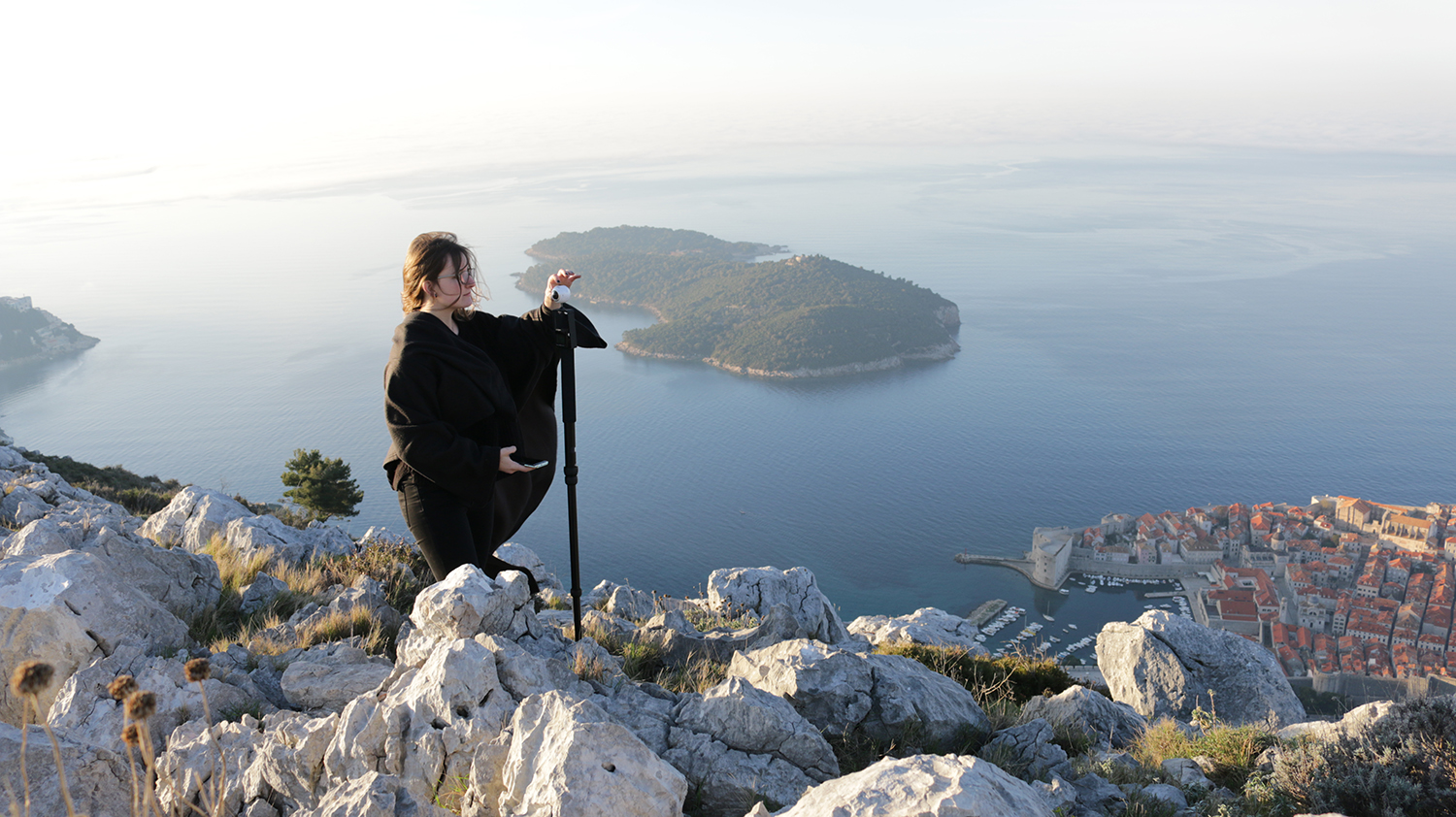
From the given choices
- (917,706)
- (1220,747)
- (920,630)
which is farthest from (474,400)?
(920,630)

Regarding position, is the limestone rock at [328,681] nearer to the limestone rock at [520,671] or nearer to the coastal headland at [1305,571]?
the limestone rock at [520,671]

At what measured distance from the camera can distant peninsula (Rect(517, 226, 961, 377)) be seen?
8550 cm

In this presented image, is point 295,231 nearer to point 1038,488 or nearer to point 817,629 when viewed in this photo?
point 1038,488

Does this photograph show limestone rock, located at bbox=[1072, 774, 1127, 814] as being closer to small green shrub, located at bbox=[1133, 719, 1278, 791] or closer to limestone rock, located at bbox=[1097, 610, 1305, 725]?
small green shrub, located at bbox=[1133, 719, 1278, 791]

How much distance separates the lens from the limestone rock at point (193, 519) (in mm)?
6984

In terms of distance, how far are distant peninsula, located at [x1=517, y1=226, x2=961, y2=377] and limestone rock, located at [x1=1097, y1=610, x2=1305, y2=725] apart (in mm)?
75348

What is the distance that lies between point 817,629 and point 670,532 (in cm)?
4233

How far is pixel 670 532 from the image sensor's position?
48.5 metres

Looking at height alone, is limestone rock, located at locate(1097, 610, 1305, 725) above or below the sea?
above

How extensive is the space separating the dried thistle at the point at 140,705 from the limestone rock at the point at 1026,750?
3113mm

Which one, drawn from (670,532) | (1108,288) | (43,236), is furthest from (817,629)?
(43,236)

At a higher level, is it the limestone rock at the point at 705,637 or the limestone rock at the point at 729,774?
the limestone rock at the point at 729,774

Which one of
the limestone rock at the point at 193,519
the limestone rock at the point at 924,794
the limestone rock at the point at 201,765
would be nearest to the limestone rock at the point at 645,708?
the limestone rock at the point at 924,794

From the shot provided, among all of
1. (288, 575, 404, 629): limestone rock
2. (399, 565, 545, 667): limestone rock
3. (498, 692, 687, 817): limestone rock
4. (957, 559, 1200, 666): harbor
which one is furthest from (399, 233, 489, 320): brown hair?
(957, 559, 1200, 666): harbor
